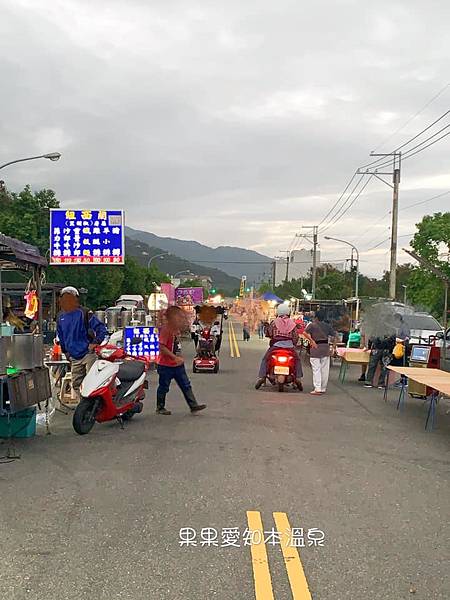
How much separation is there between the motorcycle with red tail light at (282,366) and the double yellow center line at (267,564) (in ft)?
26.2

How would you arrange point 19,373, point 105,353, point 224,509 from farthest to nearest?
1. point 105,353
2. point 19,373
3. point 224,509

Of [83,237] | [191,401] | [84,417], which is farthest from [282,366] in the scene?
[83,237]

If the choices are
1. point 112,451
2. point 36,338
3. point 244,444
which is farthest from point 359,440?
point 36,338

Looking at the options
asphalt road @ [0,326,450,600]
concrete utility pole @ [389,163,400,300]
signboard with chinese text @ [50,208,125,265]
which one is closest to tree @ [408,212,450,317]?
concrete utility pole @ [389,163,400,300]

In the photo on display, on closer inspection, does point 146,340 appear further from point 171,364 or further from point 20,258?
point 20,258

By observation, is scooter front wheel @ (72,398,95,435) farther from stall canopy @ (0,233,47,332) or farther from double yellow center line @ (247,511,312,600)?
double yellow center line @ (247,511,312,600)

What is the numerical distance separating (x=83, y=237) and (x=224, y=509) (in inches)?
724

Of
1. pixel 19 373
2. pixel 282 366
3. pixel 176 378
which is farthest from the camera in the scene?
pixel 282 366

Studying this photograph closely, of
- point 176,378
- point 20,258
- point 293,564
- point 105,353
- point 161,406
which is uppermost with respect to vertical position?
point 20,258

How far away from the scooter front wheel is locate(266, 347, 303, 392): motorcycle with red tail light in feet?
17.7

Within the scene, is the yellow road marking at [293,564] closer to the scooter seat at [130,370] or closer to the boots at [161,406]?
the scooter seat at [130,370]

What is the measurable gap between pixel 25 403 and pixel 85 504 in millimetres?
2392

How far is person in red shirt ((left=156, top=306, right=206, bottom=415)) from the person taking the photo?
10.2 metres

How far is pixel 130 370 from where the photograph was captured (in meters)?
9.73
